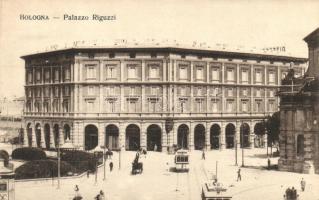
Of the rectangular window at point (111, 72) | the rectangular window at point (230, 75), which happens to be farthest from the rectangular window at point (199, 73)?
the rectangular window at point (111, 72)

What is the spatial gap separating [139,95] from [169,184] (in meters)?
21.7

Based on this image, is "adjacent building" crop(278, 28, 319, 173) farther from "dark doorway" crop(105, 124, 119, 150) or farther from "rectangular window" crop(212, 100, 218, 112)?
"dark doorway" crop(105, 124, 119, 150)

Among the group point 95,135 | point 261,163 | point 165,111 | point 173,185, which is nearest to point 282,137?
point 261,163

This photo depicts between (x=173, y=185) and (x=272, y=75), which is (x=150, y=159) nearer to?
(x=173, y=185)

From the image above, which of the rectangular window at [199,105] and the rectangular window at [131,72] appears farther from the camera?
the rectangular window at [199,105]

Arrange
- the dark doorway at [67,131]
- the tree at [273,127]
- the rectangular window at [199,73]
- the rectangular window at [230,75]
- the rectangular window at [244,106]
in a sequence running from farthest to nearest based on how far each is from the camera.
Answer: the rectangular window at [244,106] → the rectangular window at [230,75] → the rectangular window at [199,73] → the dark doorway at [67,131] → the tree at [273,127]

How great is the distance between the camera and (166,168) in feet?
138

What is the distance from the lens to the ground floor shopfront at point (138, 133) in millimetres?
55250

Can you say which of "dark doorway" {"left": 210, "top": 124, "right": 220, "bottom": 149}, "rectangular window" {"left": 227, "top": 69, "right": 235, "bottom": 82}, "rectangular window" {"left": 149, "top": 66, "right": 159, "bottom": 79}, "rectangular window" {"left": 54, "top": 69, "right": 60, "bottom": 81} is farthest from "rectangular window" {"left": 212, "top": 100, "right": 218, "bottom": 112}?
"rectangular window" {"left": 54, "top": 69, "right": 60, "bottom": 81}

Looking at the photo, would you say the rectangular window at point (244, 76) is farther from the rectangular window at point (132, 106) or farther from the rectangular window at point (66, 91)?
the rectangular window at point (66, 91)

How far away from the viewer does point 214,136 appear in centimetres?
5912

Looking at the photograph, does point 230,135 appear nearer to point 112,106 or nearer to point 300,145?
point 112,106

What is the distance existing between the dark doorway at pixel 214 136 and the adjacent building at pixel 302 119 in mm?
19040

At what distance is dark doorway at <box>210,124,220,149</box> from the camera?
59000 millimetres
